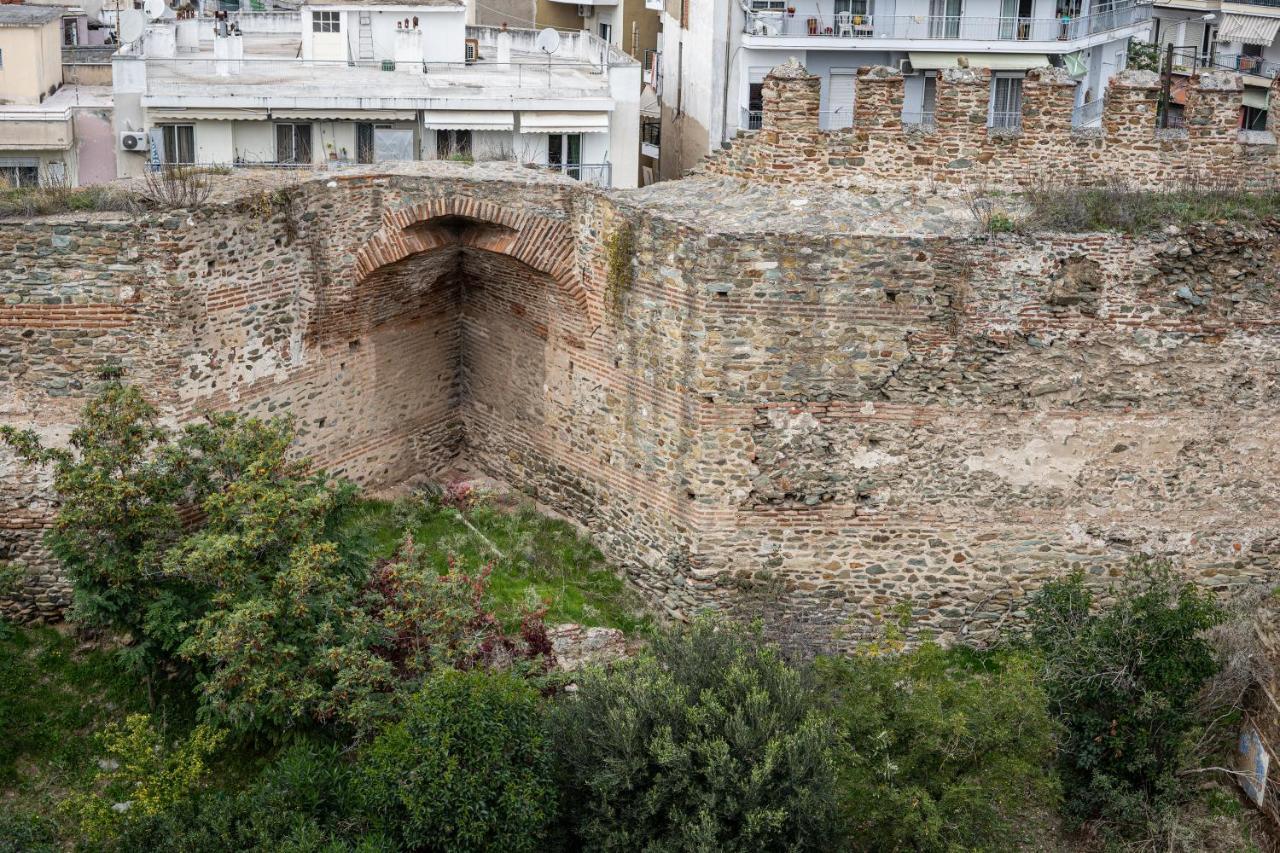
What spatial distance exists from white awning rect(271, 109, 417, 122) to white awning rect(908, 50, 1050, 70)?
7058mm

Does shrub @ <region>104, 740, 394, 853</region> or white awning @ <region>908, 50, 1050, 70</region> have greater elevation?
white awning @ <region>908, 50, 1050, 70</region>

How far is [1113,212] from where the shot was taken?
51.5ft

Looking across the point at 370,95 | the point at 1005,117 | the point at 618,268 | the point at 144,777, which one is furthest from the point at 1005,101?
the point at 144,777

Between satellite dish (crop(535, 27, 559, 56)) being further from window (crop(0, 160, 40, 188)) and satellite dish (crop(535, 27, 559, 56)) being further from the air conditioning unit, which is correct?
window (crop(0, 160, 40, 188))

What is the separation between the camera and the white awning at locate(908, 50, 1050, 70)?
2486 centimetres

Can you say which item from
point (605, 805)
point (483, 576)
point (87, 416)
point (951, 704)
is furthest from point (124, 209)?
point (951, 704)

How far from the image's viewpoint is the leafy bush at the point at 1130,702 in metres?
15.1

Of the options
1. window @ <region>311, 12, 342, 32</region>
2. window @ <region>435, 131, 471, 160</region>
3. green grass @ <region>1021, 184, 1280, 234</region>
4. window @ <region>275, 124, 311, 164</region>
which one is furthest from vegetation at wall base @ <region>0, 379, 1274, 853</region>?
window @ <region>311, 12, 342, 32</region>

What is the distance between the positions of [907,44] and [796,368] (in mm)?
10636

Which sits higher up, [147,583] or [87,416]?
[87,416]

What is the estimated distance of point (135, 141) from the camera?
923 inches

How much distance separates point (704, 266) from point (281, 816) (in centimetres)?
577

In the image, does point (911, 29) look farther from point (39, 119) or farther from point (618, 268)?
point (39, 119)

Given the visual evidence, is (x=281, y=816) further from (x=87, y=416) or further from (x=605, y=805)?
(x=87, y=416)
